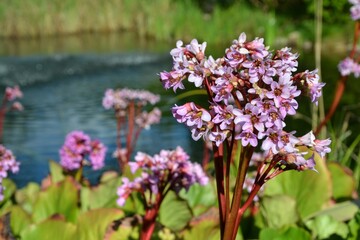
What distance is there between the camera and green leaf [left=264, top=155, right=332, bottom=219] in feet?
6.31

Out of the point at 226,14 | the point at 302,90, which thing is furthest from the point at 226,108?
the point at 226,14

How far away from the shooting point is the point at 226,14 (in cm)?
1179

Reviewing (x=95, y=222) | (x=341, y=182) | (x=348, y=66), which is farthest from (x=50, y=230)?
(x=348, y=66)

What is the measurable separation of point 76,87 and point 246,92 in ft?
20.4

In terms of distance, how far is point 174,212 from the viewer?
1.78 m

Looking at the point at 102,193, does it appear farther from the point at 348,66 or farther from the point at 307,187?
the point at 348,66

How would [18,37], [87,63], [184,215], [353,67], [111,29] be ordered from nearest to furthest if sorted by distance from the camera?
[184,215] → [353,67] → [87,63] → [18,37] → [111,29]

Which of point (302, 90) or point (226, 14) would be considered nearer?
point (302, 90)

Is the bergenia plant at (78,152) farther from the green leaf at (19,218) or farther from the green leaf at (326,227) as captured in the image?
the green leaf at (326,227)

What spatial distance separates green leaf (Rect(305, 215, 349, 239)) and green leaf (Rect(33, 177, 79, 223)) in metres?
0.72

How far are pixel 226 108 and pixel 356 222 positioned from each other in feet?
2.53

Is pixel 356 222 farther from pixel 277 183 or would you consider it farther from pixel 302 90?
pixel 302 90

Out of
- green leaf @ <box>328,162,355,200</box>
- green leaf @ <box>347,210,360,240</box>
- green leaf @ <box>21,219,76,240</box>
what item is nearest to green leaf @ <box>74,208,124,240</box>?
green leaf @ <box>21,219,76,240</box>

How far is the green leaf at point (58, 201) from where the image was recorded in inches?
77.7
